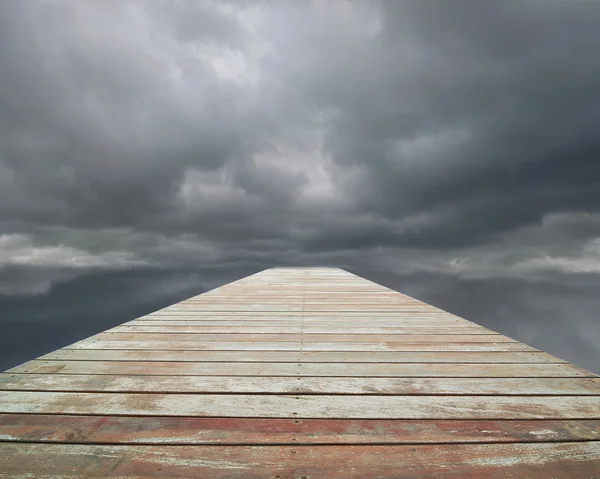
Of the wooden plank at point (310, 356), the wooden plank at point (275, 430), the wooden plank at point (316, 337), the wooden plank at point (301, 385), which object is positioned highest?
the wooden plank at point (316, 337)

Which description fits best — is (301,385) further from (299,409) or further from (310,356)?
(310,356)

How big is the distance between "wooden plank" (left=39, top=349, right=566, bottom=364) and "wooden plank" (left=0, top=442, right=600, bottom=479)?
0.82 m

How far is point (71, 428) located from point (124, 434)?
0.23 m

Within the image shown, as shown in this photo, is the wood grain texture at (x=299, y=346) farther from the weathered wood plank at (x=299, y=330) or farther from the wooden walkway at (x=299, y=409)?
the weathered wood plank at (x=299, y=330)

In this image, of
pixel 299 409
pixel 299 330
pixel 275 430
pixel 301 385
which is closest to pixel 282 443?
pixel 275 430

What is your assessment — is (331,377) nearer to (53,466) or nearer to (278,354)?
(278,354)

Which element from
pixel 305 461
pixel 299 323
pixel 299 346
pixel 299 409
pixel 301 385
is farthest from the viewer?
pixel 299 323

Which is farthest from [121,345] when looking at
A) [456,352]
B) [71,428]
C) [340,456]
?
[456,352]

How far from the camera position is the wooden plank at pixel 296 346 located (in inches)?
87.9

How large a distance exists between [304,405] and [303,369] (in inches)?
15.8

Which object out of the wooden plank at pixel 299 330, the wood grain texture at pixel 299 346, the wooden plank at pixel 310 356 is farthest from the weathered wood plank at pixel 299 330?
the wooden plank at pixel 310 356

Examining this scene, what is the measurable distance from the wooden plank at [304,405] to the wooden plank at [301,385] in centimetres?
5

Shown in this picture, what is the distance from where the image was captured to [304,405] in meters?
1.49

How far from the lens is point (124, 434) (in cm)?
128
